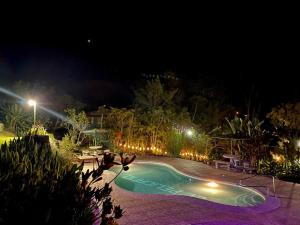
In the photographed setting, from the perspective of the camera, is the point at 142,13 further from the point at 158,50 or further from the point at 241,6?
the point at 241,6

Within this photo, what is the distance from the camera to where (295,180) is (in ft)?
29.7

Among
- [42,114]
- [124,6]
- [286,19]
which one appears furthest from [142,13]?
[42,114]

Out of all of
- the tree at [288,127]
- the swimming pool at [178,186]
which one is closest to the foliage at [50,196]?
the swimming pool at [178,186]

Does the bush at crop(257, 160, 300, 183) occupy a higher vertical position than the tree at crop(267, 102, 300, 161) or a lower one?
lower

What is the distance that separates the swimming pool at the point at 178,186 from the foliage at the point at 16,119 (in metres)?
4.80

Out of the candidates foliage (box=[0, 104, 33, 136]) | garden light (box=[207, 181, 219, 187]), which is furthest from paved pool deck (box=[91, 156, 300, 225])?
foliage (box=[0, 104, 33, 136])

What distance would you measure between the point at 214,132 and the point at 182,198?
7.09 meters

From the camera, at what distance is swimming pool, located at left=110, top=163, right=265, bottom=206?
328 inches

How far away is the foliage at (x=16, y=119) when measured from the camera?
536 inches

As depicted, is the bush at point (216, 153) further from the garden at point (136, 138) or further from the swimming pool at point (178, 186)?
the swimming pool at point (178, 186)

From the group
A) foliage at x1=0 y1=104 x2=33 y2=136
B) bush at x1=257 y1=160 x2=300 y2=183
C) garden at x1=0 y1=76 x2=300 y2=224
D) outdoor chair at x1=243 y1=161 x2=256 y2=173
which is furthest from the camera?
foliage at x1=0 y1=104 x2=33 y2=136

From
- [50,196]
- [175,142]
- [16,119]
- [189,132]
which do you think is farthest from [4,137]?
[50,196]

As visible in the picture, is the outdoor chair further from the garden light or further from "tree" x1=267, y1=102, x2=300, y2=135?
"tree" x1=267, y1=102, x2=300, y2=135

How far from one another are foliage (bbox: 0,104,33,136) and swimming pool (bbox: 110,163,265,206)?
15.8ft
